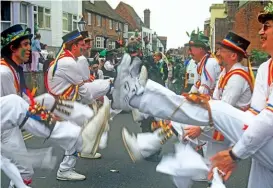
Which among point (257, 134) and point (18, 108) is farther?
point (18, 108)

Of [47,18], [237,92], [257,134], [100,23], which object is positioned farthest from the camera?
[100,23]

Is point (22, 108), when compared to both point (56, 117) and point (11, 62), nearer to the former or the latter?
point (56, 117)

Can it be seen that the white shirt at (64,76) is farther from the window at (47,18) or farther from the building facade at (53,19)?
the window at (47,18)

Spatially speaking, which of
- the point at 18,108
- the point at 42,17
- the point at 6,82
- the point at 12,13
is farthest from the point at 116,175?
the point at 42,17

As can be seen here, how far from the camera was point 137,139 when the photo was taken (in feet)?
12.8

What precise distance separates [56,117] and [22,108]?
0.46 meters

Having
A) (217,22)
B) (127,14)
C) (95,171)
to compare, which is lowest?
(95,171)

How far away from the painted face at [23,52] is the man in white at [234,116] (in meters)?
1.51

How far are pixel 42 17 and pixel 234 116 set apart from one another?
84.2 feet

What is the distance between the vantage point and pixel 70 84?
19.3 ft

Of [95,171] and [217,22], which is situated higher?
[217,22]

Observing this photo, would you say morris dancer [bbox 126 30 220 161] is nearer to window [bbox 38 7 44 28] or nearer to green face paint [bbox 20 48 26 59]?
green face paint [bbox 20 48 26 59]

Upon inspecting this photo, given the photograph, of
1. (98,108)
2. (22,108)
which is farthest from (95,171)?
(22,108)

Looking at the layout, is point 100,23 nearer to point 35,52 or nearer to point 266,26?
point 35,52
